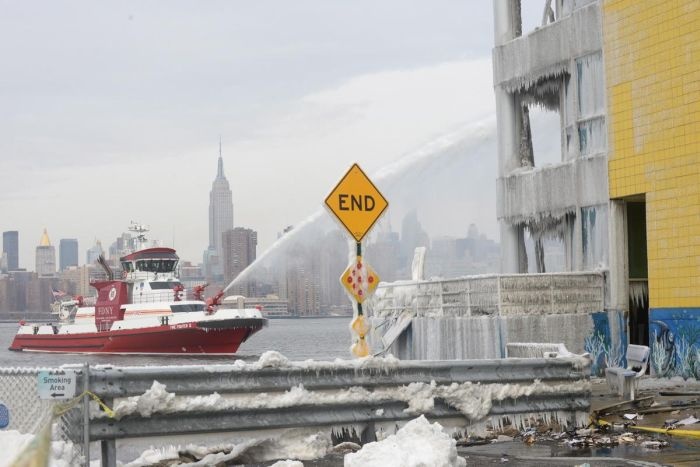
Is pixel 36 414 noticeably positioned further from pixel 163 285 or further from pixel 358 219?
pixel 163 285

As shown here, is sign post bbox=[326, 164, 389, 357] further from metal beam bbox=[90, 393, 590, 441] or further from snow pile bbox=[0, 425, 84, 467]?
snow pile bbox=[0, 425, 84, 467]

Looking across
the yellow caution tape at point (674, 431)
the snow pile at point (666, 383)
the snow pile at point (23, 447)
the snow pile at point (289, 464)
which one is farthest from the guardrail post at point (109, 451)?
the snow pile at point (666, 383)

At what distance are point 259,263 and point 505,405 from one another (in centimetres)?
2558

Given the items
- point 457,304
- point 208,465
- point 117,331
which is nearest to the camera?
point 208,465

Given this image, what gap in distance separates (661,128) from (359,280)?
9.44 meters

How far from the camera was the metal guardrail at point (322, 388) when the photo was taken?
29.3 feet

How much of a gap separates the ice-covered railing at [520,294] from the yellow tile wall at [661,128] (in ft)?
5.29

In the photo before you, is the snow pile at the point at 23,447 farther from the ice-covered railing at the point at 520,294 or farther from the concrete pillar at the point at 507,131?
the concrete pillar at the point at 507,131

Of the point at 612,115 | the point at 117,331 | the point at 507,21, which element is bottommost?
the point at 117,331

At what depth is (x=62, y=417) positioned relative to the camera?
851 cm

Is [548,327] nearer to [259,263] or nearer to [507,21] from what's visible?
[507,21]

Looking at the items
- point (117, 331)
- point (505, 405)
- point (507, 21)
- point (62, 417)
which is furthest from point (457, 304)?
point (117, 331)

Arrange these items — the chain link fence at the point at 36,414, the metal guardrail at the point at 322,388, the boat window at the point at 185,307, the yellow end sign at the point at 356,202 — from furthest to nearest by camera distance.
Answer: the boat window at the point at 185,307 → the yellow end sign at the point at 356,202 → the metal guardrail at the point at 322,388 → the chain link fence at the point at 36,414

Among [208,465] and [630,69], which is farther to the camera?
[630,69]
